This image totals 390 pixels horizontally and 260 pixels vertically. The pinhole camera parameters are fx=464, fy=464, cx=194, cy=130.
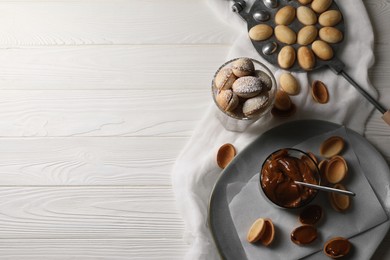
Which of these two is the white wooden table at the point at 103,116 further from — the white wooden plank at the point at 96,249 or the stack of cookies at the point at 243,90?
the stack of cookies at the point at 243,90

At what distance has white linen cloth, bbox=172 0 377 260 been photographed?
72cm

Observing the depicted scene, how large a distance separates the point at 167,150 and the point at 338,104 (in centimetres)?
29

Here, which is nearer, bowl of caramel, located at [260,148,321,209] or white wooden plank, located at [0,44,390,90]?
bowl of caramel, located at [260,148,321,209]

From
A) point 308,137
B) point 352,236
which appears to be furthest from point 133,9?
point 352,236

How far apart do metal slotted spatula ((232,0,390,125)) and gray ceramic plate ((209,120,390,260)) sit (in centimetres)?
8

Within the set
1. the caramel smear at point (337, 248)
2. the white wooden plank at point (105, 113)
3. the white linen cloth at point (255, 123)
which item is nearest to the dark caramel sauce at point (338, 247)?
the caramel smear at point (337, 248)

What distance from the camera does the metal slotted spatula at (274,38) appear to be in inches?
29.5

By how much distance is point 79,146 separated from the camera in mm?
773

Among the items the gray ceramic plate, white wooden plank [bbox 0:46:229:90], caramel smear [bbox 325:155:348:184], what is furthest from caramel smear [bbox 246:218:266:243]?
white wooden plank [bbox 0:46:229:90]

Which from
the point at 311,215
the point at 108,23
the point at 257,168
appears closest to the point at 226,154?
the point at 257,168

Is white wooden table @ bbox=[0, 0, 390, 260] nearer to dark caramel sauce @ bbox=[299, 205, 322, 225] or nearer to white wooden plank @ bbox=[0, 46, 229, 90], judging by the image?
white wooden plank @ bbox=[0, 46, 229, 90]

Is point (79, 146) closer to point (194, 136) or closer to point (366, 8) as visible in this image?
point (194, 136)

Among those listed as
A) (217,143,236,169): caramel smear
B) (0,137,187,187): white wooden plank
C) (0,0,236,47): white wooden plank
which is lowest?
(0,137,187,187): white wooden plank

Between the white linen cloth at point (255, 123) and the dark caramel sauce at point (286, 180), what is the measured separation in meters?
0.08
